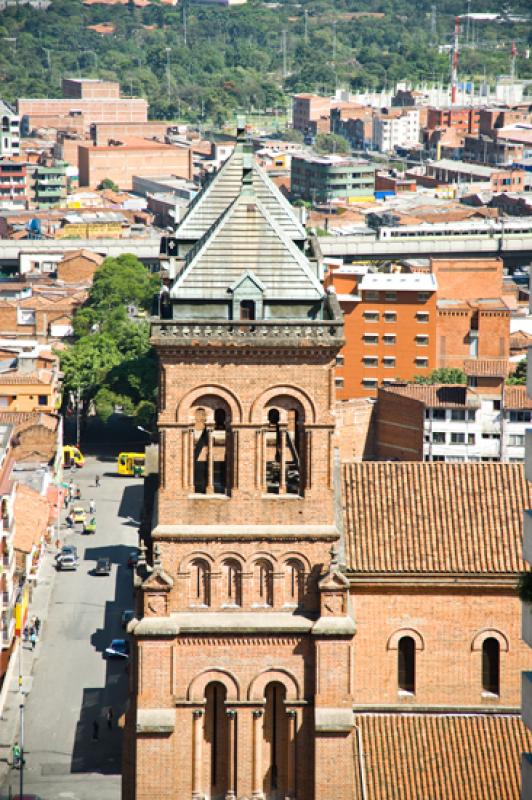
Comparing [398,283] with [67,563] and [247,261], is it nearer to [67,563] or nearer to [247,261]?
[67,563]

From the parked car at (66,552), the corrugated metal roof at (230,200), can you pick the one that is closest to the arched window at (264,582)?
the corrugated metal roof at (230,200)

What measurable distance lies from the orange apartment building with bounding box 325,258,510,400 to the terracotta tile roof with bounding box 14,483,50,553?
28.8m

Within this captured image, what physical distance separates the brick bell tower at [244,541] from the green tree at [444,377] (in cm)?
6549

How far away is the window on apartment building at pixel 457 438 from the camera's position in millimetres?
96688

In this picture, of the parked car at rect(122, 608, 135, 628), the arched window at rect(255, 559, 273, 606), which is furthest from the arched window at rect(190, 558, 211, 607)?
the parked car at rect(122, 608, 135, 628)

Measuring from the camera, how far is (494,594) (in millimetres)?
48250

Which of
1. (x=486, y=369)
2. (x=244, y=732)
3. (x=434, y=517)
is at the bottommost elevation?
(x=244, y=732)

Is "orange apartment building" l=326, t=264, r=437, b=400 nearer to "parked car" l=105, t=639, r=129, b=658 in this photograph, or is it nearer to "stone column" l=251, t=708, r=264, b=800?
"parked car" l=105, t=639, r=129, b=658

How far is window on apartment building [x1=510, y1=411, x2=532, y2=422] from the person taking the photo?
96562mm

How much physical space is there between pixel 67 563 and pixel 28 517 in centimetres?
338

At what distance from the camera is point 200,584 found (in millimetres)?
45000

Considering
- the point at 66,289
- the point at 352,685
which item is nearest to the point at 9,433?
the point at 352,685

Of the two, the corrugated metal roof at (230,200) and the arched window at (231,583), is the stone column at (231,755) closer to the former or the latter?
the arched window at (231,583)

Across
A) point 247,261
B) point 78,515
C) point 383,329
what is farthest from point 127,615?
point 383,329
